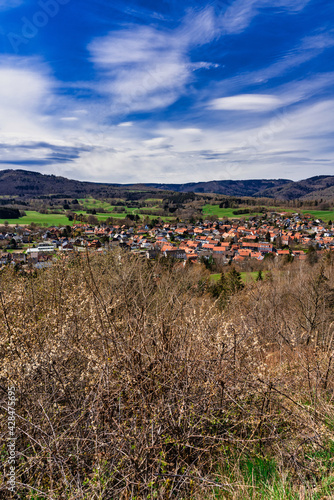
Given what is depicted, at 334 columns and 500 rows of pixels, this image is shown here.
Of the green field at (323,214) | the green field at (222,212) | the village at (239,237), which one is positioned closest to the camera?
the village at (239,237)

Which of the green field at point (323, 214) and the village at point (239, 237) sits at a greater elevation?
the green field at point (323, 214)

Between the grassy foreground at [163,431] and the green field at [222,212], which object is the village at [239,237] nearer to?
the green field at [222,212]

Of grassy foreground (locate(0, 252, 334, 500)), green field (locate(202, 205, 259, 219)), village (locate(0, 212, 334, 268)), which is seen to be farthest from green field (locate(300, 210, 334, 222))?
grassy foreground (locate(0, 252, 334, 500))

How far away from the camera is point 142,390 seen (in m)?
2.62

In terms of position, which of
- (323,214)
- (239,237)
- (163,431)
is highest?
(323,214)

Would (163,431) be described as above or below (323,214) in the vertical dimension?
below

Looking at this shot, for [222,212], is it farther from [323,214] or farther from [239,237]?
[323,214]

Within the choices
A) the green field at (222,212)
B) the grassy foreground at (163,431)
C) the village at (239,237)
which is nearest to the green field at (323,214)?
the village at (239,237)

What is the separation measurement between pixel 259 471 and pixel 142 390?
129cm

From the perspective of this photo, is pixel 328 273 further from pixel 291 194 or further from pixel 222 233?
pixel 291 194

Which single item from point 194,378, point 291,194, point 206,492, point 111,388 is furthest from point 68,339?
point 291,194

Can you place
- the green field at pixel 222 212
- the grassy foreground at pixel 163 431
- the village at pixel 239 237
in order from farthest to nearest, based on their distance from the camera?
the green field at pixel 222 212 → the village at pixel 239 237 → the grassy foreground at pixel 163 431

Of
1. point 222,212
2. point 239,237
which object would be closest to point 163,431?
point 239,237

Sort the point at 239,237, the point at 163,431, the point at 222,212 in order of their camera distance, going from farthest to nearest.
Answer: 1. the point at 222,212
2. the point at 239,237
3. the point at 163,431
